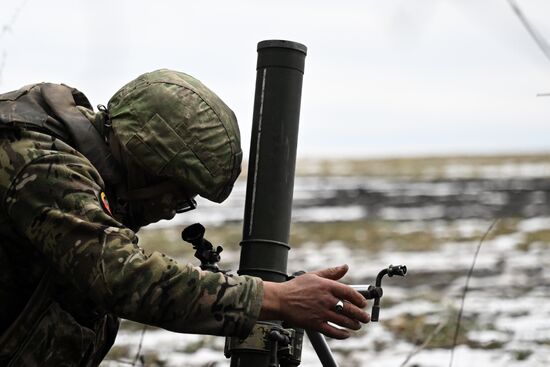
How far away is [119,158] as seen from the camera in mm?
4504

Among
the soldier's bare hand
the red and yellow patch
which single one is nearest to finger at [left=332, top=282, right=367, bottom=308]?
the soldier's bare hand

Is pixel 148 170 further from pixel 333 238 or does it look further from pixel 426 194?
pixel 426 194

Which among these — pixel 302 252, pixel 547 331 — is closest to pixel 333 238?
pixel 302 252

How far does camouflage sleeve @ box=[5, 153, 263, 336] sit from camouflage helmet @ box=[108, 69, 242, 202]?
0.86ft

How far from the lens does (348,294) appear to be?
4312mm

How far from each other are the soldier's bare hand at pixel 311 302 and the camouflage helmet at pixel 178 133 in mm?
403

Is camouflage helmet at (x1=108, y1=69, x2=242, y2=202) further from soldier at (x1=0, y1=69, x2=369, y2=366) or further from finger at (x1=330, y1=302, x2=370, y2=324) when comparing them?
finger at (x1=330, y1=302, x2=370, y2=324)

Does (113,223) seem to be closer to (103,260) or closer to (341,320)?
(103,260)

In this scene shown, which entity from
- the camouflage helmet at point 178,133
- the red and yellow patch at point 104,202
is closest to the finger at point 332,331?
the camouflage helmet at point 178,133

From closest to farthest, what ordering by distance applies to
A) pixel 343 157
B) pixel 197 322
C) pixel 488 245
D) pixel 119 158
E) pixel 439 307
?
pixel 197 322
pixel 119 158
pixel 439 307
pixel 488 245
pixel 343 157

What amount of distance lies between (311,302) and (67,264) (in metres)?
0.68

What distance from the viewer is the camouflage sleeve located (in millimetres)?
4117

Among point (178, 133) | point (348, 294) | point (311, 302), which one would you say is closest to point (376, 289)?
point (348, 294)

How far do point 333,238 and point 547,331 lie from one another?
10.4 ft
